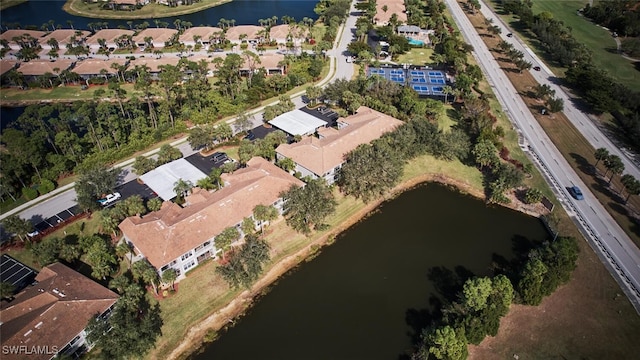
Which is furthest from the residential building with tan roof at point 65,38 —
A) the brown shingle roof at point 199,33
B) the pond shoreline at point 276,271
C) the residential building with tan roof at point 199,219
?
the pond shoreline at point 276,271

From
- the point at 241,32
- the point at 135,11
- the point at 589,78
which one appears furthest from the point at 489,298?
the point at 135,11

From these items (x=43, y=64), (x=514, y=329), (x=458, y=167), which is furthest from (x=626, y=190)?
(x=43, y=64)

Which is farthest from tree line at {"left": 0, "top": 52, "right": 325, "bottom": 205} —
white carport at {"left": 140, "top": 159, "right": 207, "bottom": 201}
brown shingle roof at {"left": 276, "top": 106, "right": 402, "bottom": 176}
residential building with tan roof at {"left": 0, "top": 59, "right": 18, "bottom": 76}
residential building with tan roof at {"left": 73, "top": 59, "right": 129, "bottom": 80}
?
residential building with tan roof at {"left": 0, "top": 59, "right": 18, "bottom": 76}

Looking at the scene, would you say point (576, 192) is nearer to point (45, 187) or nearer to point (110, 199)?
point (110, 199)

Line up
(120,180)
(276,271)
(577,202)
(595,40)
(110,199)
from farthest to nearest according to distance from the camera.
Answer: (595,40), (120,180), (110,199), (577,202), (276,271)

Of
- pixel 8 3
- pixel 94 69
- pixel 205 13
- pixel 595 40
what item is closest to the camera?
pixel 94 69

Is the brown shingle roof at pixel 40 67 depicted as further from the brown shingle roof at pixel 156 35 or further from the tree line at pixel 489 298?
the tree line at pixel 489 298
